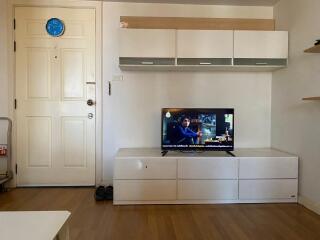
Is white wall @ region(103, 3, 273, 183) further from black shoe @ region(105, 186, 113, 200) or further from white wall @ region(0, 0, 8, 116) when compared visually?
white wall @ region(0, 0, 8, 116)

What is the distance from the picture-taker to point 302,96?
9.98 feet

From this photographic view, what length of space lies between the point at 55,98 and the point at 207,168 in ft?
7.17

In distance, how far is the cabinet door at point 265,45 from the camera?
131 inches

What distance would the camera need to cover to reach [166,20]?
3.64 metres

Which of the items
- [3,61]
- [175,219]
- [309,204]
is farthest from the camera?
[3,61]

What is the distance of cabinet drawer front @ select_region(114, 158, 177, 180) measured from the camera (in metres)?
3.05

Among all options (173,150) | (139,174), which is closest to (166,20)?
(173,150)

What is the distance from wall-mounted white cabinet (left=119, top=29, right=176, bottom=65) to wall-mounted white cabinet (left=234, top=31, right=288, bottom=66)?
2.61 feet

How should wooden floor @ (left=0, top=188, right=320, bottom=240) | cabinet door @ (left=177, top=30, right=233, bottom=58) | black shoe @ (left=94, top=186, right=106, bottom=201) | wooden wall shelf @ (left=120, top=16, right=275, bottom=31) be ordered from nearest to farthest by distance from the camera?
wooden floor @ (left=0, top=188, right=320, bottom=240) < black shoe @ (left=94, top=186, right=106, bottom=201) < cabinet door @ (left=177, top=30, right=233, bottom=58) < wooden wall shelf @ (left=120, top=16, right=275, bottom=31)

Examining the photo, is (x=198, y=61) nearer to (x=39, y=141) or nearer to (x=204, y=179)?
(x=204, y=179)

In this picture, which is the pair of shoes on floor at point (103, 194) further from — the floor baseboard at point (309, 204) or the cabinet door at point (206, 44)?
the floor baseboard at point (309, 204)

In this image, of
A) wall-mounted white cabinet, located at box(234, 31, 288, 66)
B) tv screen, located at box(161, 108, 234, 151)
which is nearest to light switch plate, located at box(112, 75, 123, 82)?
tv screen, located at box(161, 108, 234, 151)

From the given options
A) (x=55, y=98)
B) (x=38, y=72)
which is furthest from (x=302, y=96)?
(x=38, y=72)

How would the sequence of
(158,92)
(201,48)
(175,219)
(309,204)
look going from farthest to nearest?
1. (158,92)
2. (201,48)
3. (309,204)
4. (175,219)
